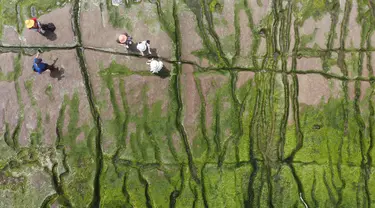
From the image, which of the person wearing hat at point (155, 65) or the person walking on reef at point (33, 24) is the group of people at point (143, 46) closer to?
the person wearing hat at point (155, 65)

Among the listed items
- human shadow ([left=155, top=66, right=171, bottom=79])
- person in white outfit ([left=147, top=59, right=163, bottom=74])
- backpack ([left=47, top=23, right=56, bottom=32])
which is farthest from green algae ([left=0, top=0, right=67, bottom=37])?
human shadow ([left=155, top=66, right=171, bottom=79])

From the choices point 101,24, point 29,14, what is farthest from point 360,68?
point 29,14

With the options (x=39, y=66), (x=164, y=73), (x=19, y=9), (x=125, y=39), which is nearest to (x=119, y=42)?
(x=125, y=39)

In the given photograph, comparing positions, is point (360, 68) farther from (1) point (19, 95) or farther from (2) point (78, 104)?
(1) point (19, 95)

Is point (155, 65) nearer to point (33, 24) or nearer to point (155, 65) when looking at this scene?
point (155, 65)

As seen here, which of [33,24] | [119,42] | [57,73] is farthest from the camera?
[57,73]

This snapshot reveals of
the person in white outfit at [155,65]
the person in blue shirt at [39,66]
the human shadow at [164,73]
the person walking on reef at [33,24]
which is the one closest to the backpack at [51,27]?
the person walking on reef at [33,24]

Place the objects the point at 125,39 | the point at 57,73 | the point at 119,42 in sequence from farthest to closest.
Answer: the point at 57,73 → the point at 119,42 → the point at 125,39
